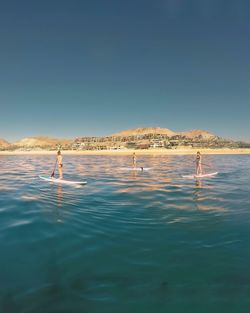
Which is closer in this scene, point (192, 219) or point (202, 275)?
point (202, 275)

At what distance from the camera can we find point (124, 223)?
35.3 feet

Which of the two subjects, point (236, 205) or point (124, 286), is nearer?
point (124, 286)

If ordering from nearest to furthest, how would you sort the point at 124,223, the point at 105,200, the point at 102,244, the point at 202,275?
the point at 202,275
the point at 102,244
the point at 124,223
the point at 105,200

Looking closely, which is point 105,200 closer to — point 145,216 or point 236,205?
point 145,216

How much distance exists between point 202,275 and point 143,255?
199 centimetres

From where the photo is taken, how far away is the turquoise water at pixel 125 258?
17.8ft

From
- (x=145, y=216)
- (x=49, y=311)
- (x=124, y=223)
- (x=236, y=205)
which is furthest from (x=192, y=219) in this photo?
(x=49, y=311)

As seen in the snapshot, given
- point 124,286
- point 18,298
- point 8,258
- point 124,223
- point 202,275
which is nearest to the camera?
point 18,298

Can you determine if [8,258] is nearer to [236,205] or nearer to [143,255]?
[143,255]

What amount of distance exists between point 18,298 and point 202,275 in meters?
4.79

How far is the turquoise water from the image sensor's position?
214 inches

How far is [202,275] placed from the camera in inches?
254

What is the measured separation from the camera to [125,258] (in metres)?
7.50

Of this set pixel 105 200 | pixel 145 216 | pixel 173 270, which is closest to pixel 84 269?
pixel 173 270
